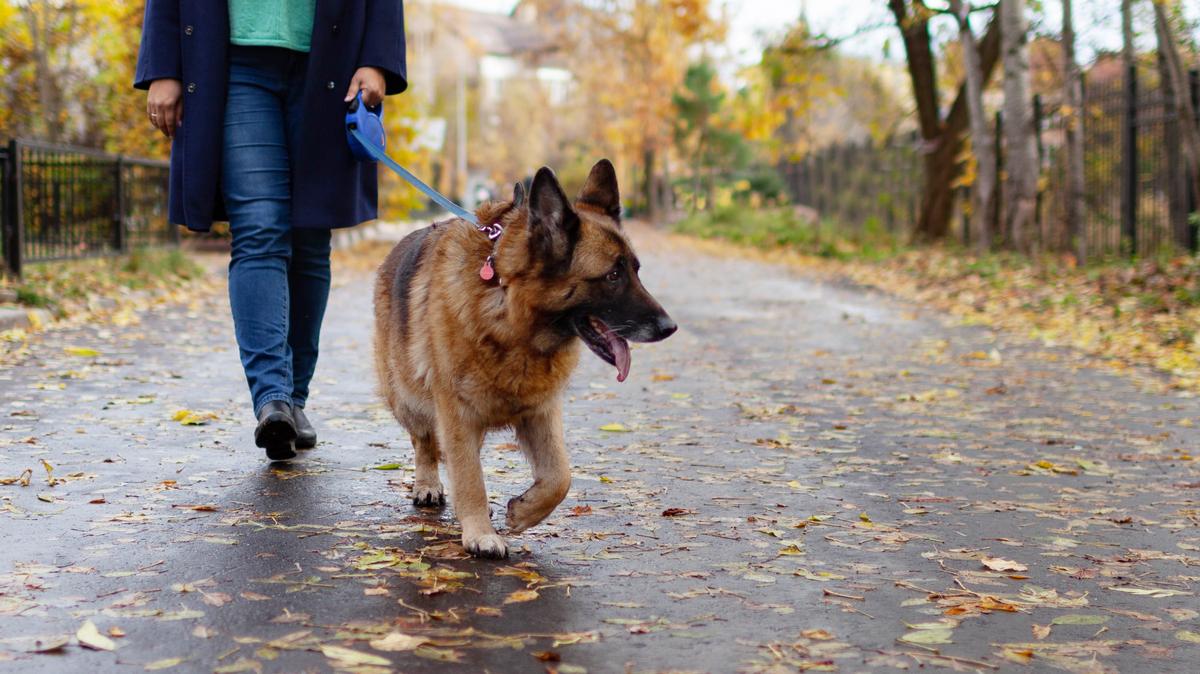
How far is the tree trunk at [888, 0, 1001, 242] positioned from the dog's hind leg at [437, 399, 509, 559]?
18.1m

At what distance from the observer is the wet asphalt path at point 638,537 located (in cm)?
298

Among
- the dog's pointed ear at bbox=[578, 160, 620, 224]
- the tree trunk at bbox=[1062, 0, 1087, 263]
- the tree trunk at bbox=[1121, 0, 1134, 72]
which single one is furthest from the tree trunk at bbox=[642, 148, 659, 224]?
the dog's pointed ear at bbox=[578, 160, 620, 224]

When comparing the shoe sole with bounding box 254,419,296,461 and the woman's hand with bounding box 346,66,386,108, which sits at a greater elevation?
the woman's hand with bounding box 346,66,386,108

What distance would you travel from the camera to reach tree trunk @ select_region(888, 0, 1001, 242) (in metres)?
20.8

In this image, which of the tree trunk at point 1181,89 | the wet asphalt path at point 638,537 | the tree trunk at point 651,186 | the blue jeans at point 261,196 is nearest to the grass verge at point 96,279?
the wet asphalt path at point 638,537

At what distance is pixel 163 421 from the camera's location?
5848mm

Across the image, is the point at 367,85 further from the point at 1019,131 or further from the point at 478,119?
the point at 478,119

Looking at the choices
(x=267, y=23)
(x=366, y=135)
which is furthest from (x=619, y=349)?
(x=267, y=23)

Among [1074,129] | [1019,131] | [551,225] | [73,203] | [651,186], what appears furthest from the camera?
[651,186]

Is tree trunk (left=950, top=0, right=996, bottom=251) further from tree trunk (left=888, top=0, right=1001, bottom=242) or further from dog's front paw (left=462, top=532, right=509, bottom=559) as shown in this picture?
dog's front paw (left=462, top=532, right=509, bottom=559)

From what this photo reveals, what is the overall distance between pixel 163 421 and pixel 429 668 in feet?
11.5

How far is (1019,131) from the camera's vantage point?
52.6ft

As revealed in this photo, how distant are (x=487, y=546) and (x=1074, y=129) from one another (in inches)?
500

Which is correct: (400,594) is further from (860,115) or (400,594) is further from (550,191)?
(860,115)
